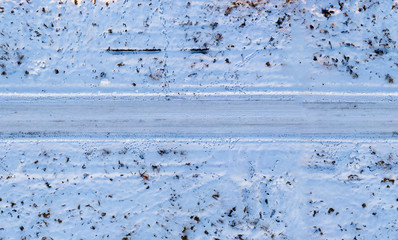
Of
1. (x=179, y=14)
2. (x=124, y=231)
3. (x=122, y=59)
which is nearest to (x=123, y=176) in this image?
(x=124, y=231)

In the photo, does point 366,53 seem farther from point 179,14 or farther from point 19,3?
point 19,3

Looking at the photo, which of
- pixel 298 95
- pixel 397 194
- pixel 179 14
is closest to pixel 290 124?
pixel 298 95

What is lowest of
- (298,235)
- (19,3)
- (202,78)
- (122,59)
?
(298,235)

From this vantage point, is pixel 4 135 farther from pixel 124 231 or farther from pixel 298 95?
pixel 298 95

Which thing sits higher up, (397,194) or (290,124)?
(290,124)

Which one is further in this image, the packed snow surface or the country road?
the country road

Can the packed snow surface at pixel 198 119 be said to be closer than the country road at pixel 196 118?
Yes
